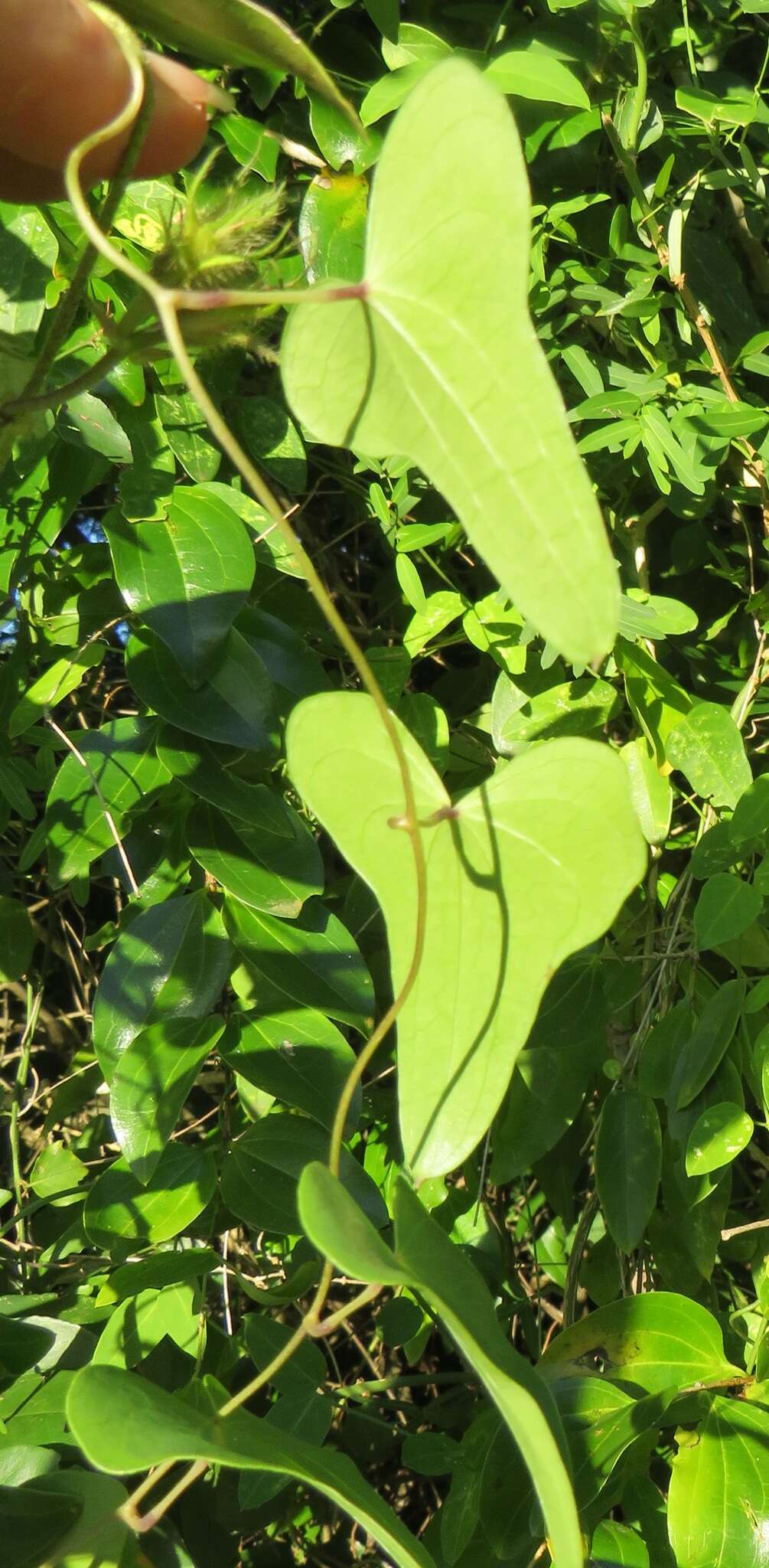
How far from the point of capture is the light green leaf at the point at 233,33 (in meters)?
0.39

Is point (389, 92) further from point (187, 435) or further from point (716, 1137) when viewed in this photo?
point (716, 1137)

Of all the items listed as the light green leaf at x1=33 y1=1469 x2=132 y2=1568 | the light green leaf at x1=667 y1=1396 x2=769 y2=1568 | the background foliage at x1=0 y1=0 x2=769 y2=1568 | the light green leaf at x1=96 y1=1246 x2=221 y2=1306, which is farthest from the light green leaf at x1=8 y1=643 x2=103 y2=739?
the light green leaf at x1=667 y1=1396 x2=769 y2=1568

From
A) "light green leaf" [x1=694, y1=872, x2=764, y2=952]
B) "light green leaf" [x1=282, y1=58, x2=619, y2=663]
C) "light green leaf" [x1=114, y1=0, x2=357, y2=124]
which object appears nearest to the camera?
"light green leaf" [x1=282, y1=58, x2=619, y2=663]

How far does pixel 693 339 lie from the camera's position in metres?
0.77

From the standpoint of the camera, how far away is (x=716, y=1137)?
634 mm

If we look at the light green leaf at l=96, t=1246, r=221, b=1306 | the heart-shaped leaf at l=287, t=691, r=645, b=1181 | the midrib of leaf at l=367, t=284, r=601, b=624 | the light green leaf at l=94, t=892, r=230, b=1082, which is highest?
the midrib of leaf at l=367, t=284, r=601, b=624

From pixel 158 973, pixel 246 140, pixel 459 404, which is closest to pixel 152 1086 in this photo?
pixel 158 973

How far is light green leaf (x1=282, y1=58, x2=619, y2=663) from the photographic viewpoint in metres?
0.29

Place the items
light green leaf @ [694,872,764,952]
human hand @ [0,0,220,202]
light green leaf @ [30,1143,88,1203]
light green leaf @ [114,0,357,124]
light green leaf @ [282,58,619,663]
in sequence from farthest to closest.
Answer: light green leaf @ [30,1143,88,1203] → light green leaf @ [694,872,764,952] → human hand @ [0,0,220,202] → light green leaf @ [114,0,357,124] → light green leaf @ [282,58,619,663]

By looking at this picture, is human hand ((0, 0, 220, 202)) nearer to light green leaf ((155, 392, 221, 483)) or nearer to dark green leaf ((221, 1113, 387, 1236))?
light green leaf ((155, 392, 221, 483))

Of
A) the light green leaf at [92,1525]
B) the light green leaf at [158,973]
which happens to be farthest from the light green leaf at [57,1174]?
the light green leaf at [92,1525]

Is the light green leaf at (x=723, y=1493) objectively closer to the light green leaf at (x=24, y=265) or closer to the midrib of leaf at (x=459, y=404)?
the midrib of leaf at (x=459, y=404)

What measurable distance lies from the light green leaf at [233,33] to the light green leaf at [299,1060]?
0.45 m

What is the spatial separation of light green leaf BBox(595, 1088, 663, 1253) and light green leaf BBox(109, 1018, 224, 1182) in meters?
0.24
